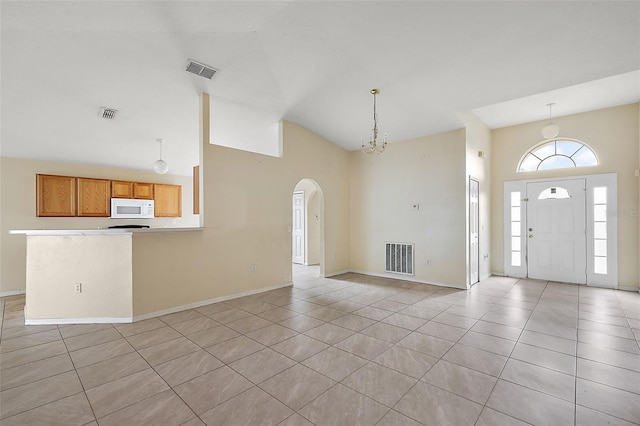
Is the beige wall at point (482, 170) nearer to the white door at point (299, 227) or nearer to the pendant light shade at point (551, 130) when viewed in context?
the pendant light shade at point (551, 130)

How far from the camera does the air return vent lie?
5.90 metres

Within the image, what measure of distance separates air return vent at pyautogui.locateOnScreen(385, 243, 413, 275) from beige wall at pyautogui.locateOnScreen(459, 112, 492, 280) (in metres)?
1.45

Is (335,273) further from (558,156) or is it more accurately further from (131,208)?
(558,156)

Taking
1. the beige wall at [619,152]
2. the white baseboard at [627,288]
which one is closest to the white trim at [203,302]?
the beige wall at [619,152]

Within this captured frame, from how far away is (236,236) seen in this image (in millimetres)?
4734

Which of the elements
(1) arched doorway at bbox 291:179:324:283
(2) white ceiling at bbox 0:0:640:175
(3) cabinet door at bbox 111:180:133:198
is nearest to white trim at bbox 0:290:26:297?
(3) cabinet door at bbox 111:180:133:198

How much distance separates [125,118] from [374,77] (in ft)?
12.8

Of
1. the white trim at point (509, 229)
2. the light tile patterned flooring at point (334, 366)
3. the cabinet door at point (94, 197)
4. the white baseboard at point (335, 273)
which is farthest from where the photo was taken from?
the white baseboard at point (335, 273)

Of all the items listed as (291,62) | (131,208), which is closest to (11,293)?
(131,208)

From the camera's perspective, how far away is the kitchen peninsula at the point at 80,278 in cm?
362

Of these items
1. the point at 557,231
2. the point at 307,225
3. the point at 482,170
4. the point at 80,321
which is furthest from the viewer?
the point at 307,225

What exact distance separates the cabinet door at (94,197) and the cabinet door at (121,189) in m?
0.08

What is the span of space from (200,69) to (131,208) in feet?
13.8

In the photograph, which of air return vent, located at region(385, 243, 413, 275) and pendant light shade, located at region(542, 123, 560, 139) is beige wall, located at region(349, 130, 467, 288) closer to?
air return vent, located at region(385, 243, 413, 275)
